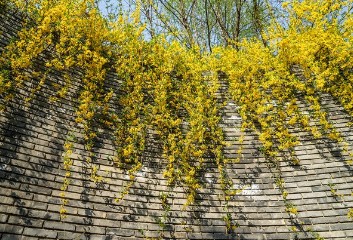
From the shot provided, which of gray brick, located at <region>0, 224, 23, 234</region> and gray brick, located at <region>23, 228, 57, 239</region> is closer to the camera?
gray brick, located at <region>0, 224, 23, 234</region>

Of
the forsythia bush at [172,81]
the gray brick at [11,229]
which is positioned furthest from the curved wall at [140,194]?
the forsythia bush at [172,81]

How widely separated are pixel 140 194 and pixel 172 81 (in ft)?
11.6

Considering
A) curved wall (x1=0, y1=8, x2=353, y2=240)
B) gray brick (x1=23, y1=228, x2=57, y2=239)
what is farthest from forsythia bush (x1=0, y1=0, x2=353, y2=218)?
gray brick (x1=23, y1=228, x2=57, y2=239)

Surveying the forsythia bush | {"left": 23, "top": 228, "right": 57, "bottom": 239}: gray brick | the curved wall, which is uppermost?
the forsythia bush

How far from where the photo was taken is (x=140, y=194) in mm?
5215

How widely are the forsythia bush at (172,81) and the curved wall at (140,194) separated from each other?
0.76ft

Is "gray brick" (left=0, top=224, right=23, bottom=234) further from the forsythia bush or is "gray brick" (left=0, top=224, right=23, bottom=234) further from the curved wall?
the forsythia bush

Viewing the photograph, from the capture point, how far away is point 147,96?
7133 mm

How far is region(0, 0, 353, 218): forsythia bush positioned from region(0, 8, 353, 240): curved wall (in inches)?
9.2

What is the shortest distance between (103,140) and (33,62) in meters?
2.29

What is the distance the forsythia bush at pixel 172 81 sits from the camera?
5.90m

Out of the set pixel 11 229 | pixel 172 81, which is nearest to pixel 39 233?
pixel 11 229

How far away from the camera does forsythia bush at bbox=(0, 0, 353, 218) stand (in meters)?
5.90

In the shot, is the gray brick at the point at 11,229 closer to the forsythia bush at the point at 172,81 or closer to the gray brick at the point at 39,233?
the gray brick at the point at 39,233
